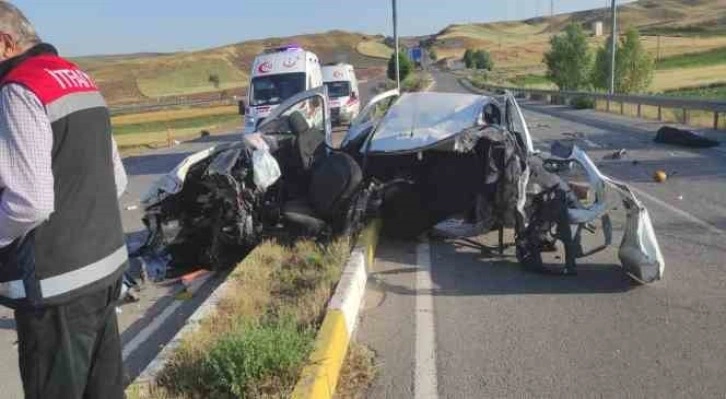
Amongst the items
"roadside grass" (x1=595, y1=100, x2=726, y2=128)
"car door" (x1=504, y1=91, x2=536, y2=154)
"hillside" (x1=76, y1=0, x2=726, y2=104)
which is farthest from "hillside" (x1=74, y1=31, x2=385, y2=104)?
"car door" (x1=504, y1=91, x2=536, y2=154)


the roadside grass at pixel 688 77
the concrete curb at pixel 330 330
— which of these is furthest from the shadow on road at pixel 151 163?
the roadside grass at pixel 688 77

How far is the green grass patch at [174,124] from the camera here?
47.1 m

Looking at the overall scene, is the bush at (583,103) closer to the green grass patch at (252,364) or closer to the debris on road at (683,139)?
the debris on road at (683,139)

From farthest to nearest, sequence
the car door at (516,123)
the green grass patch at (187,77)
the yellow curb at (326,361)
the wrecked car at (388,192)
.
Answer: the green grass patch at (187,77) < the car door at (516,123) < the wrecked car at (388,192) < the yellow curb at (326,361)

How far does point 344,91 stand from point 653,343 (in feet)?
84.0

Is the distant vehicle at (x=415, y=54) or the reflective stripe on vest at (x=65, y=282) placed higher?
the reflective stripe on vest at (x=65, y=282)

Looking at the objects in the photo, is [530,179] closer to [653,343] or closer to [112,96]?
[653,343]

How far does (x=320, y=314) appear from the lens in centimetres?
519

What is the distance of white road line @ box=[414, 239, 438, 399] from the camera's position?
429 cm

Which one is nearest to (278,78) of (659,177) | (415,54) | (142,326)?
(659,177)

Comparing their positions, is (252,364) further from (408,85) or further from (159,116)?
(159,116)

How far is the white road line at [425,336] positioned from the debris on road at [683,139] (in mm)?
10232

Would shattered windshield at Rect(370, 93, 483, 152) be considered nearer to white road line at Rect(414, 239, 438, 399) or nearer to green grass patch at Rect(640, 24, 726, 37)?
white road line at Rect(414, 239, 438, 399)

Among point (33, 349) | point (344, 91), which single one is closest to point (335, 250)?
point (33, 349)
